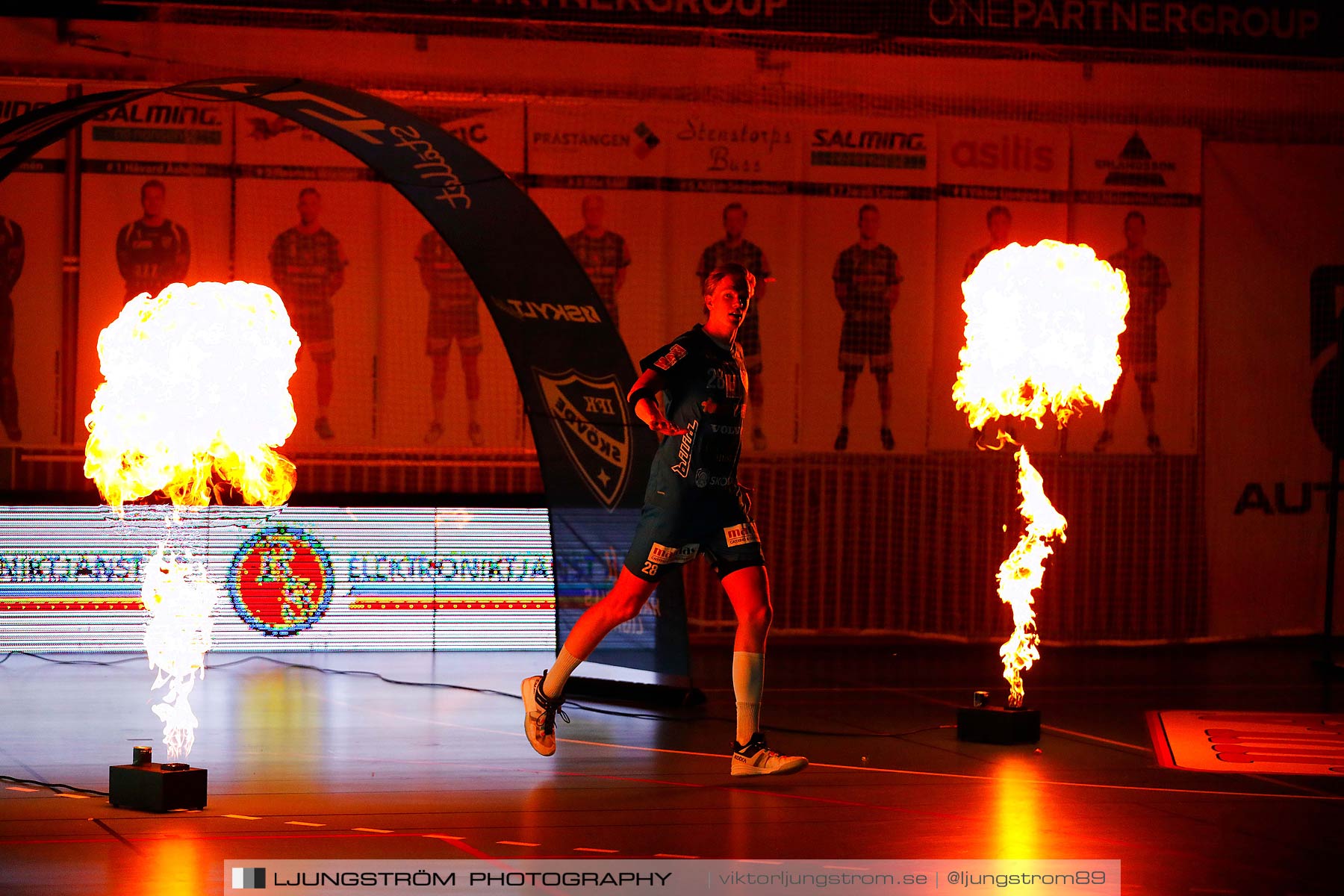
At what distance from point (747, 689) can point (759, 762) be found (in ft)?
0.86

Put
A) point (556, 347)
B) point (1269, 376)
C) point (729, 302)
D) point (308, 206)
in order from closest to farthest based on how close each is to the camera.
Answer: point (729, 302)
point (556, 347)
point (308, 206)
point (1269, 376)

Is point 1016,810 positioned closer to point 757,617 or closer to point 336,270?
point 757,617

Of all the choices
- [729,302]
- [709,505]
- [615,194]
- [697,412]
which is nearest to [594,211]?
[615,194]

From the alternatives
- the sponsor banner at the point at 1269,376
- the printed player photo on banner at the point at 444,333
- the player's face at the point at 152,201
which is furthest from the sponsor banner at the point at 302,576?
the sponsor banner at the point at 1269,376

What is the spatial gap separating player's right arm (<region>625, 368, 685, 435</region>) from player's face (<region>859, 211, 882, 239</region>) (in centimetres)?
568

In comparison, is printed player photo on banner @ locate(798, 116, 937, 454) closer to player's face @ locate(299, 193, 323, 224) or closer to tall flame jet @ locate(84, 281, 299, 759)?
player's face @ locate(299, 193, 323, 224)

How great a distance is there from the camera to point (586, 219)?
10.5 meters

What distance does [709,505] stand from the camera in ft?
18.0

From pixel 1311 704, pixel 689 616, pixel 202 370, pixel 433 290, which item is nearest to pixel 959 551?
pixel 689 616

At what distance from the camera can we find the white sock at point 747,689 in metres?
5.39

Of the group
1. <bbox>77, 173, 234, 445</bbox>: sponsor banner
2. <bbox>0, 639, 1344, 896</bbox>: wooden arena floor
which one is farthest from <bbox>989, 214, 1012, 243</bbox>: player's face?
<bbox>77, 173, 234, 445</bbox>: sponsor banner

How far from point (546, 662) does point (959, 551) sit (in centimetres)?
341

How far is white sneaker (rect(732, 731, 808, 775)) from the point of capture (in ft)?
17.7

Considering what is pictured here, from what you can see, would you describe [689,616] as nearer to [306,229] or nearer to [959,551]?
[959,551]
